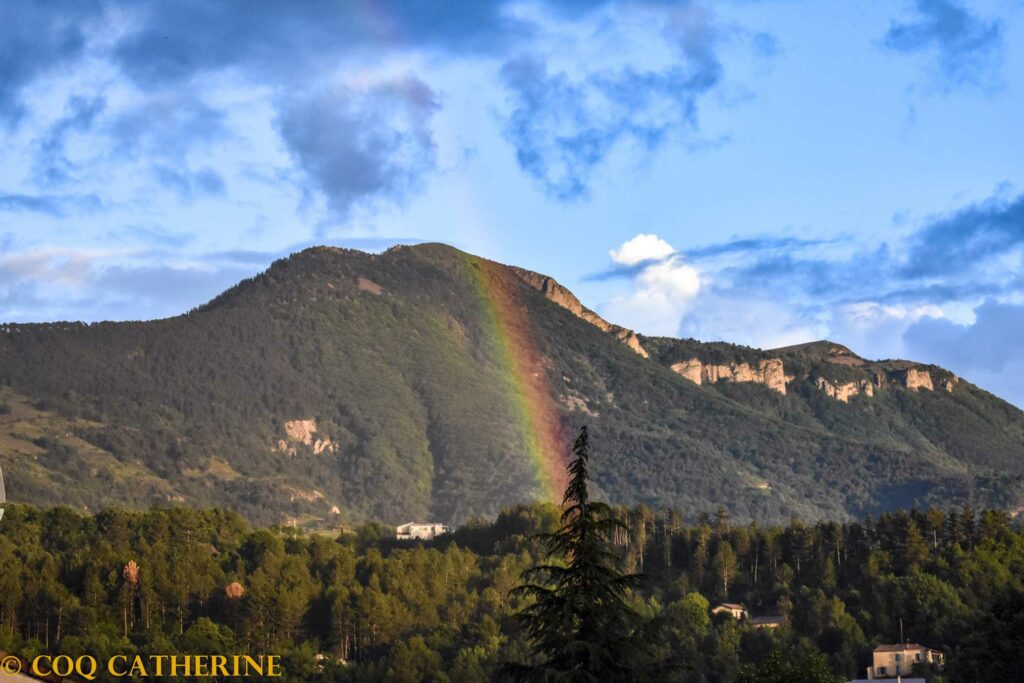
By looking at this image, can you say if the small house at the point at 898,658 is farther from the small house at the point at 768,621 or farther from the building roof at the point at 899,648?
the small house at the point at 768,621

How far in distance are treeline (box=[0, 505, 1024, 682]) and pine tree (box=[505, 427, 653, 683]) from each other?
85481 millimetres

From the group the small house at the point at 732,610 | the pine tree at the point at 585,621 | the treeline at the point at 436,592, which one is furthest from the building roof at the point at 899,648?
the pine tree at the point at 585,621

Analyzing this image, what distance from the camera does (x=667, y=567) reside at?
173000 millimetres

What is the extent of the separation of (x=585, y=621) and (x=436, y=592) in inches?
5053

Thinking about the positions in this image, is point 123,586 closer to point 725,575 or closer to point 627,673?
point 725,575

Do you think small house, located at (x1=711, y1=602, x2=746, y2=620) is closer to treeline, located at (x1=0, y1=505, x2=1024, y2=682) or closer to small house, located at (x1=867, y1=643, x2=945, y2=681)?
treeline, located at (x1=0, y1=505, x2=1024, y2=682)

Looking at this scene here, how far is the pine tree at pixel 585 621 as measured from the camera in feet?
110

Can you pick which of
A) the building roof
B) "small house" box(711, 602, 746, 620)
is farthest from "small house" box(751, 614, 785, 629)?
the building roof

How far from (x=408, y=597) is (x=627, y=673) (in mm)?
124773

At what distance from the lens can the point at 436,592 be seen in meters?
161

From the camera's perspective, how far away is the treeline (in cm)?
13462

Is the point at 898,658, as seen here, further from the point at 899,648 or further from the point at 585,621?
the point at 585,621

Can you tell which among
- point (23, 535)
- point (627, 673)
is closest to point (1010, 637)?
point (627, 673)

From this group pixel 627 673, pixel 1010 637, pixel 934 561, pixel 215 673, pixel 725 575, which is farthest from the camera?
pixel 725 575
